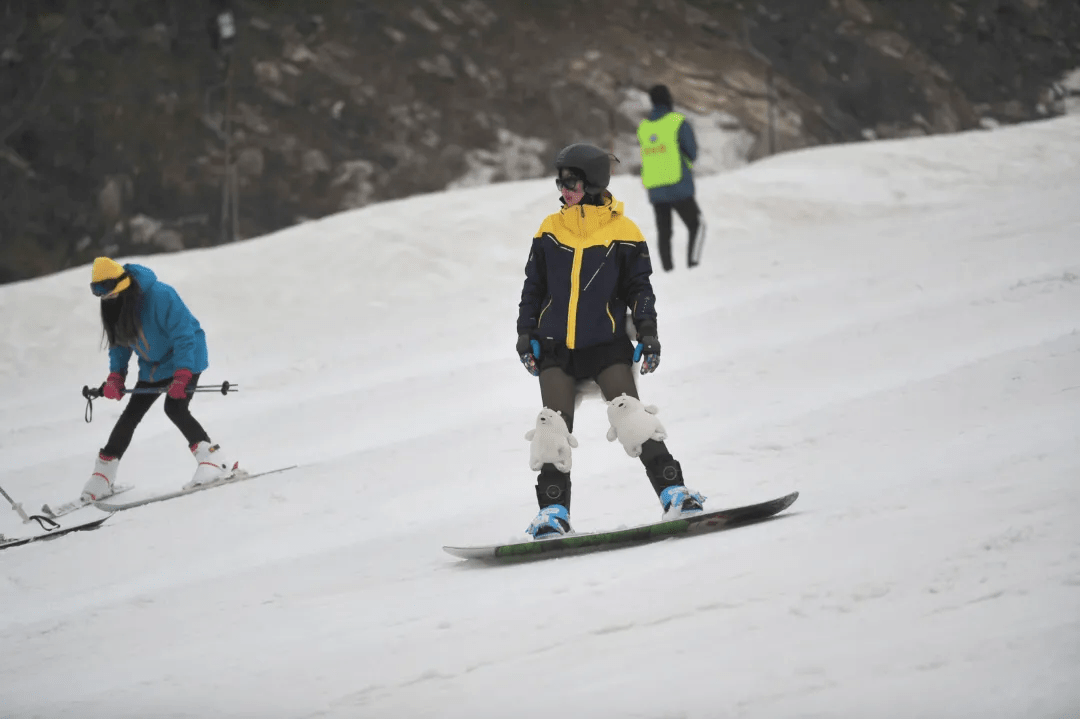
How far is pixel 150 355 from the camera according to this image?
6879 millimetres

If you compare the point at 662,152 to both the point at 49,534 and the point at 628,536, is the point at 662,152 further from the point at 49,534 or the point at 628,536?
the point at 628,536

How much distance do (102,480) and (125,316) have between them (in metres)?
1.09

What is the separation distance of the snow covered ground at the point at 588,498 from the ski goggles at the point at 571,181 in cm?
156

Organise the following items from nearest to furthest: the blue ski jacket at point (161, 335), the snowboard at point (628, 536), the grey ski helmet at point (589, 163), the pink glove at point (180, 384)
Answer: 1. the snowboard at point (628, 536)
2. the grey ski helmet at point (589, 163)
3. the pink glove at point (180, 384)
4. the blue ski jacket at point (161, 335)

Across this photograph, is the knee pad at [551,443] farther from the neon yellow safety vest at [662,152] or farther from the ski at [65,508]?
the neon yellow safety vest at [662,152]

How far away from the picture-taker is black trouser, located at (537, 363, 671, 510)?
4383 mm

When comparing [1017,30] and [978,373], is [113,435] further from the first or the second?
[1017,30]

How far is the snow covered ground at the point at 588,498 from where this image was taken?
299 centimetres

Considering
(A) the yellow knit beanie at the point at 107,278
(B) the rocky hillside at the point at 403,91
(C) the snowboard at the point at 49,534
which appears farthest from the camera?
(B) the rocky hillside at the point at 403,91

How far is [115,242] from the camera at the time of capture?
18.1 meters

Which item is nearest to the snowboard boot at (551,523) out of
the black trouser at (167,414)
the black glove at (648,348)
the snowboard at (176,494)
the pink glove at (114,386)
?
the black glove at (648,348)

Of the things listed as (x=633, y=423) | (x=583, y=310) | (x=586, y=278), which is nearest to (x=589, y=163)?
(x=586, y=278)

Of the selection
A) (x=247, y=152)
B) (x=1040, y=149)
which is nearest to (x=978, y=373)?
(x=1040, y=149)

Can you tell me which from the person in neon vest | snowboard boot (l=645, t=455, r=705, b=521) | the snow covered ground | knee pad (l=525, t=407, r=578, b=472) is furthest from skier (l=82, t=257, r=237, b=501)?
the person in neon vest
